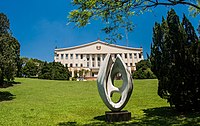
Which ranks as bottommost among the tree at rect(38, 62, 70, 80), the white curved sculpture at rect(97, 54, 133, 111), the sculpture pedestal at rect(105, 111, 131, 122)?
the sculpture pedestal at rect(105, 111, 131, 122)

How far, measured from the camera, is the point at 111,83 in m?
10.1

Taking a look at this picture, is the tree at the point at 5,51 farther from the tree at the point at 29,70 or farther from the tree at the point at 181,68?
the tree at the point at 29,70

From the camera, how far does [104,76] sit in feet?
32.1

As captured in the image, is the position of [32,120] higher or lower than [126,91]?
lower

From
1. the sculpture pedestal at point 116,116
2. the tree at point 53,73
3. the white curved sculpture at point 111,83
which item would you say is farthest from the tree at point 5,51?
the tree at point 53,73

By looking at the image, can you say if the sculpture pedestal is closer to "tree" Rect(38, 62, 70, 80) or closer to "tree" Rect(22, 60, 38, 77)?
"tree" Rect(38, 62, 70, 80)

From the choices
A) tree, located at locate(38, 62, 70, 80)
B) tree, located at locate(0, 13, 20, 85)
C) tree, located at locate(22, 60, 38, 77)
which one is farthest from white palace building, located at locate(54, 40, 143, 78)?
tree, located at locate(0, 13, 20, 85)

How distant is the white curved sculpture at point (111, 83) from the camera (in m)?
9.73

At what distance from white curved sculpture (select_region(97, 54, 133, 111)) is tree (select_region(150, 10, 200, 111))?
6.91 ft

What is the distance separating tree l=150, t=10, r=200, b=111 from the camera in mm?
10375

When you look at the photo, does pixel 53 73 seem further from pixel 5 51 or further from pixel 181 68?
pixel 181 68

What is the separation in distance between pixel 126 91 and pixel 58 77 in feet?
132

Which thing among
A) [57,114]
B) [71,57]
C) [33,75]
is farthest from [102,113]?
[71,57]

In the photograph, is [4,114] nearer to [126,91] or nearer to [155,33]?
[126,91]
